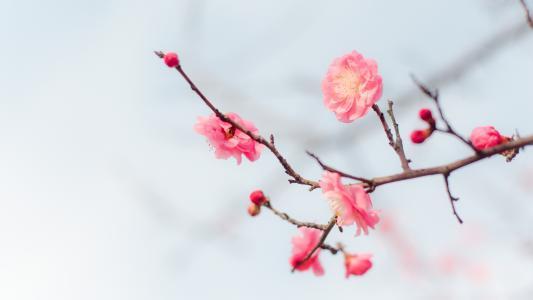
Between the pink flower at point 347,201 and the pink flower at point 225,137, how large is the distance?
0.49 metres

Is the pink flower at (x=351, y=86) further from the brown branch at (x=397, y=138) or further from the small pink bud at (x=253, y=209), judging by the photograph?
the small pink bud at (x=253, y=209)

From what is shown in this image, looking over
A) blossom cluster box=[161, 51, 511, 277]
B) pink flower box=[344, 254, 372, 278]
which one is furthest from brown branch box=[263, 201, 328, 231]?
pink flower box=[344, 254, 372, 278]

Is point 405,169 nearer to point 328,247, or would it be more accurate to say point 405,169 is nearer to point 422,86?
point 422,86

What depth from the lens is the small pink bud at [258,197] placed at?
2.48m

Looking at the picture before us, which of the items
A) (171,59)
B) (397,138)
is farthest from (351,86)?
(171,59)

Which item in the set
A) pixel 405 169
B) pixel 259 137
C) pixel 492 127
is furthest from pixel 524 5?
pixel 259 137

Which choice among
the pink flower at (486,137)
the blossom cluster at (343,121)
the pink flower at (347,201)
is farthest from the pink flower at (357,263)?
the pink flower at (486,137)

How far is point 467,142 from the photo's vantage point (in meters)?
1.84

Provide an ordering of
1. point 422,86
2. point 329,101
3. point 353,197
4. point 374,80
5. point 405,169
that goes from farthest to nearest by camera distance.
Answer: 1. point 329,101
2. point 374,80
3. point 353,197
4. point 405,169
5. point 422,86

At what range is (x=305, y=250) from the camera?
2.73 m

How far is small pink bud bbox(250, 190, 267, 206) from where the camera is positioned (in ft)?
8.13

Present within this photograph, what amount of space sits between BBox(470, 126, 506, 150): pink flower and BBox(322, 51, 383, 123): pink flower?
1.54 ft

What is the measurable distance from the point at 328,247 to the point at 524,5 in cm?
136

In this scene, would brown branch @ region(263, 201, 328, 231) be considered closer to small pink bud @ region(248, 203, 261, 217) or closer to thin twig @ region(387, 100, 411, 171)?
small pink bud @ region(248, 203, 261, 217)
